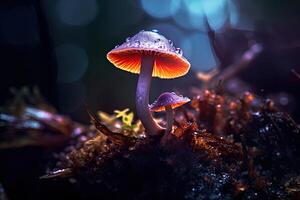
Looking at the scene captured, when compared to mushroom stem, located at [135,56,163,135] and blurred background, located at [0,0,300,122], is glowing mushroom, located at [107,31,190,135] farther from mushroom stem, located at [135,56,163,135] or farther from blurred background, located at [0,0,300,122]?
blurred background, located at [0,0,300,122]

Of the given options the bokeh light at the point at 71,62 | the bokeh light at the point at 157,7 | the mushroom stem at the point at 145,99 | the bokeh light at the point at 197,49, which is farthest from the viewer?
the bokeh light at the point at 157,7

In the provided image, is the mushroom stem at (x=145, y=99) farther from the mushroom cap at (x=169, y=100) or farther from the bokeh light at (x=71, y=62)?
the bokeh light at (x=71, y=62)

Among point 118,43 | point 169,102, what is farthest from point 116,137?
point 118,43

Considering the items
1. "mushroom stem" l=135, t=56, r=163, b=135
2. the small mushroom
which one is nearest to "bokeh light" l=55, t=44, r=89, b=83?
"mushroom stem" l=135, t=56, r=163, b=135

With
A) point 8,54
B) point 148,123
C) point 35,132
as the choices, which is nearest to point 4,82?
point 8,54

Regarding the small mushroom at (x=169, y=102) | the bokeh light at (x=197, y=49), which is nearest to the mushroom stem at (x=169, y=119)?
the small mushroom at (x=169, y=102)

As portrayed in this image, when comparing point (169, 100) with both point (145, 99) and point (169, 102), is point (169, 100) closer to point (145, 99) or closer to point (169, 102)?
point (169, 102)
